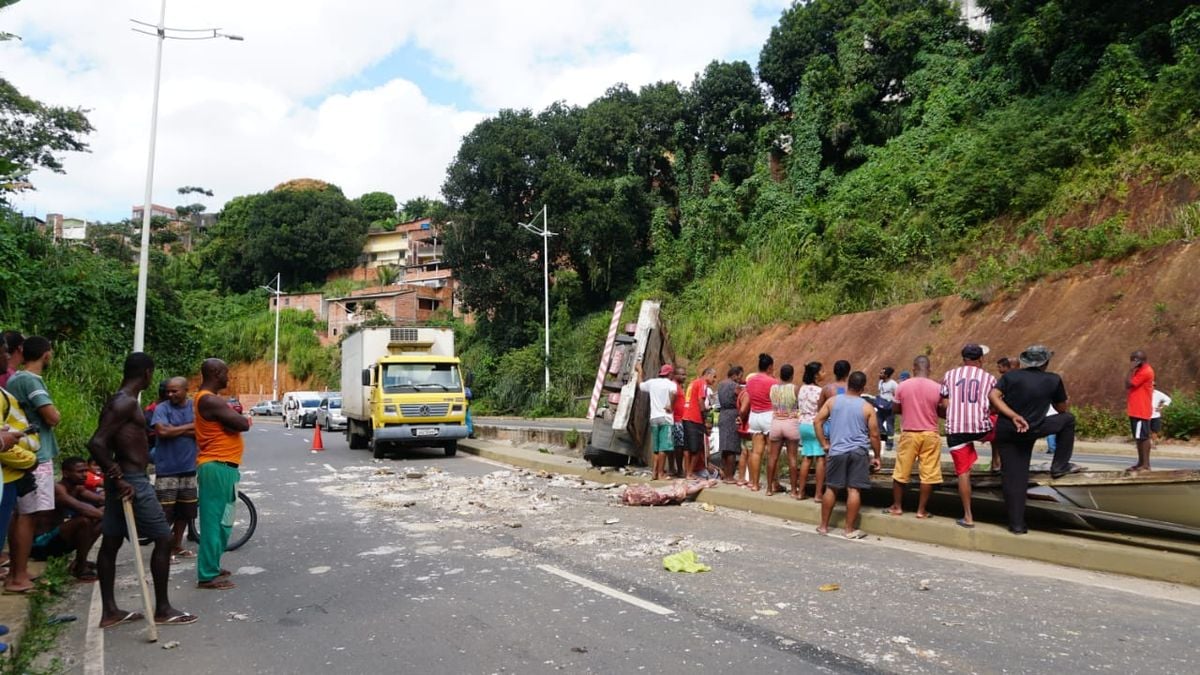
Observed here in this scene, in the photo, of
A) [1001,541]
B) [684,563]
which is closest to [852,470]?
[1001,541]

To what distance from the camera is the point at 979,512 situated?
8461 mm

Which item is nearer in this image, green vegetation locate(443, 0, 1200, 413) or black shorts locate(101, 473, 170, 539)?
black shorts locate(101, 473, 170, 539)

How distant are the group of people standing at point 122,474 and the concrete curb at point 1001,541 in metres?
6.29

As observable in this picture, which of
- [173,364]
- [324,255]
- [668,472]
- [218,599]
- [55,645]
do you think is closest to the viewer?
[55,645]

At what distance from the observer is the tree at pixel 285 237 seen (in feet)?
233

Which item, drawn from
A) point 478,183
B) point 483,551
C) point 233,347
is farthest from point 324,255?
point 483,551

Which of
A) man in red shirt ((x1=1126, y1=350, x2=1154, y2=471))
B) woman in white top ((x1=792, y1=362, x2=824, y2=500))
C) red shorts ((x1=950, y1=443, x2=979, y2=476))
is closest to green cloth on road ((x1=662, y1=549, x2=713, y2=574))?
red shorts ((x1=950, y1=443, x2=979, y2=476))

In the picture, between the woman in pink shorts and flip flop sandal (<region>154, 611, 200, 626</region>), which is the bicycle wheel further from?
the woman in pink shorts

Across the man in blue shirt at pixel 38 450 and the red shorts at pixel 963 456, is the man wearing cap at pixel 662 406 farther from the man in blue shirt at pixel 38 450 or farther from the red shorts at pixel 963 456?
the man in blue shirt at pixel 38 450

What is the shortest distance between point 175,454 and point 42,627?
151 centimetres

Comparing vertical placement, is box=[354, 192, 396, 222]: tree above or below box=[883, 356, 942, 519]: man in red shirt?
above

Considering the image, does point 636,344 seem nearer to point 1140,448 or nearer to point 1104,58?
point 1140,448

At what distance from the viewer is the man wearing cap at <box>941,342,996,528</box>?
8.02 m

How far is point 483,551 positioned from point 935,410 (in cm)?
497
